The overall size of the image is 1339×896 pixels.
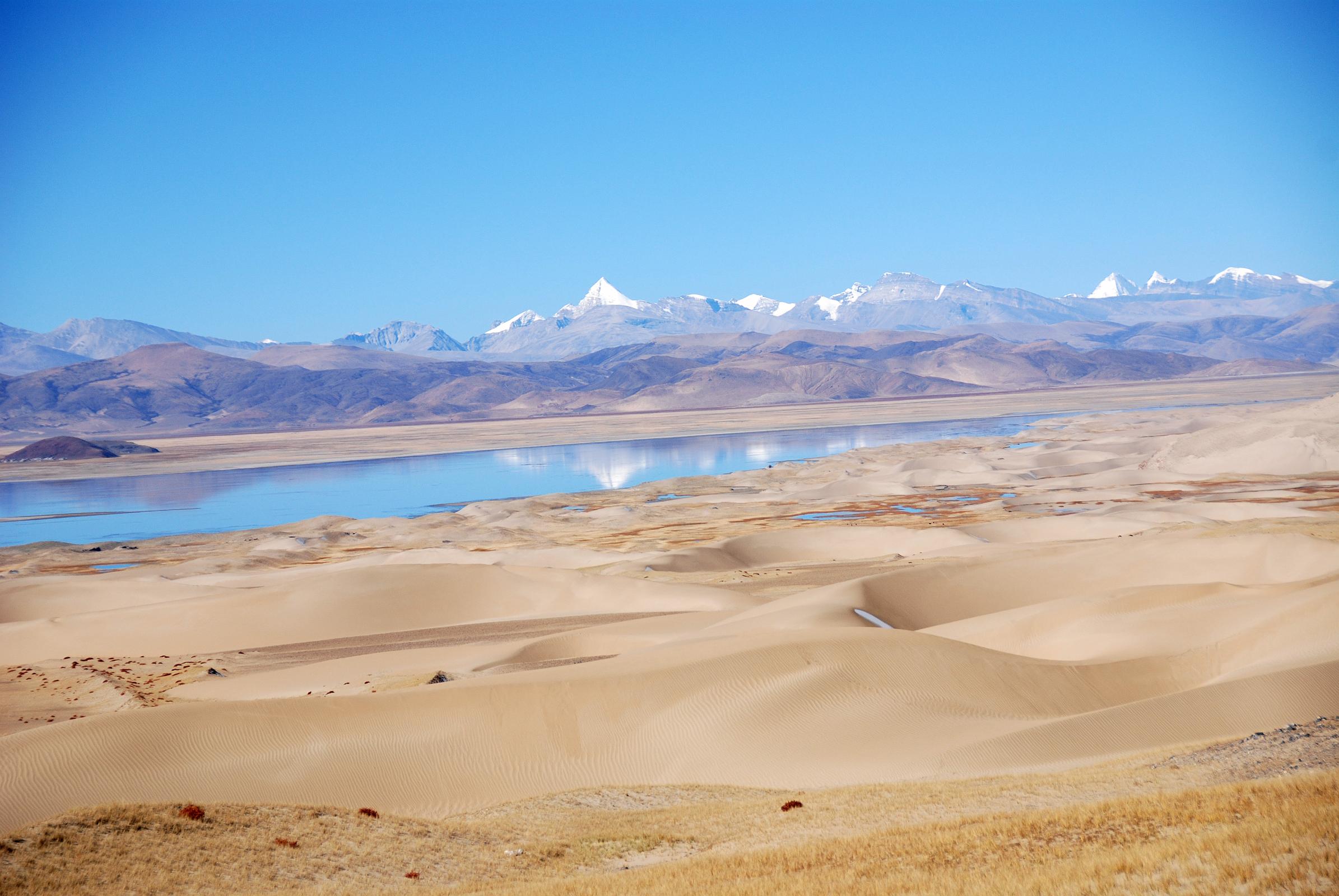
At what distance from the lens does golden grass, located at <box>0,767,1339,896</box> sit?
662cm

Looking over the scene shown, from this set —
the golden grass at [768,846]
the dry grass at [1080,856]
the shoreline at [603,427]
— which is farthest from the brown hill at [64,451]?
the dry grass at [1080,856]

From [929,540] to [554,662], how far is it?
61.8ft

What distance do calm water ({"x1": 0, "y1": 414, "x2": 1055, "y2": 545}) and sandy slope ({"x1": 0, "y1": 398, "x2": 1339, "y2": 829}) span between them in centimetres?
1294

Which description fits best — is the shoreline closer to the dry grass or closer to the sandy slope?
the sandy slope

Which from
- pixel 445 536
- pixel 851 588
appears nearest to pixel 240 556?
pixel 445 536

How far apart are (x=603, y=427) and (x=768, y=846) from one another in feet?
405

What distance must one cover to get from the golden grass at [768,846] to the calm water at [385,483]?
146 feet

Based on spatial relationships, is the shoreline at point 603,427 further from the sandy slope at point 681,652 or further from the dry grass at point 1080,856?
the dry grass at point 1080,856

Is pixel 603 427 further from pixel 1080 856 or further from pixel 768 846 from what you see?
pixel 1080 856

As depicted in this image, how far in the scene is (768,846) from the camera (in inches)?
360

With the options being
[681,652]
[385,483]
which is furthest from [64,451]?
[681,652]

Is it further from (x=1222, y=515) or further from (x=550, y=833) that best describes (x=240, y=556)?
(x=1222, y=515)

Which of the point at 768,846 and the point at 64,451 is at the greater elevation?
the point at 768,846

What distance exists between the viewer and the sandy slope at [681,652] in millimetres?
12906
